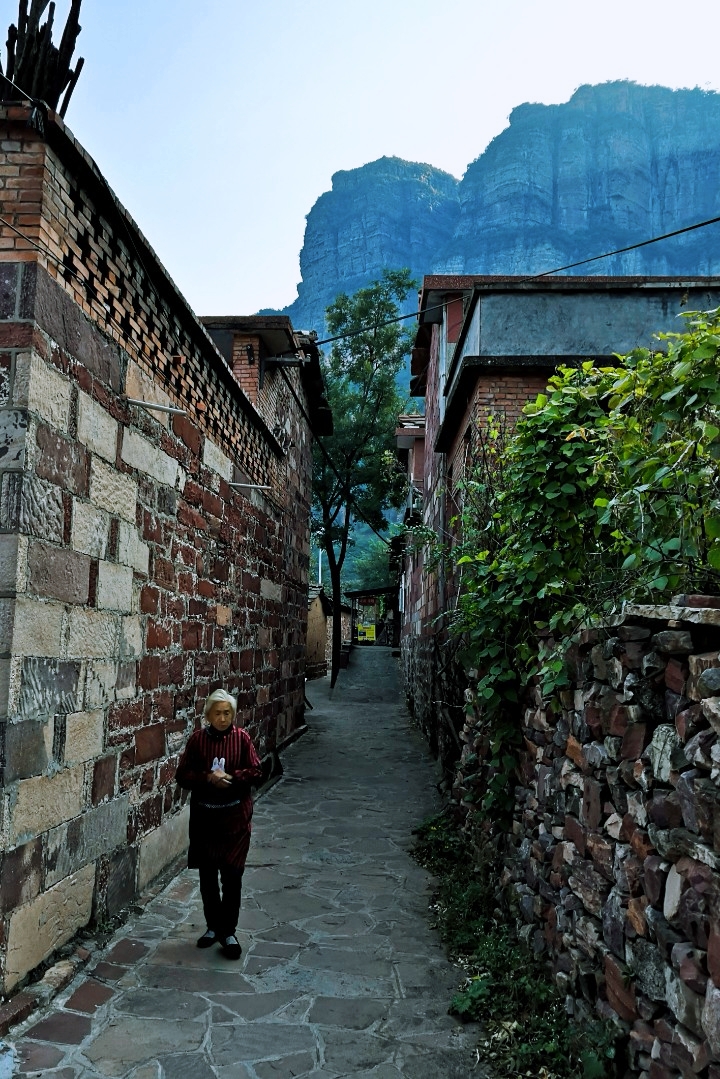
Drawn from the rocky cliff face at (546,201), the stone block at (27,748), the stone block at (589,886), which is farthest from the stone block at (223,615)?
the rocky cliff face at (546,201)

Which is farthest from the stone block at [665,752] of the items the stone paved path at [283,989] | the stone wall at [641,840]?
the stone paved path at [283,989]

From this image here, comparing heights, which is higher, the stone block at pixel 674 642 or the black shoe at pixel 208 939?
the stone block at pixel 674 642

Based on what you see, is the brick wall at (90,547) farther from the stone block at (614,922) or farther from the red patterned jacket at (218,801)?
the stone block at (614,922)

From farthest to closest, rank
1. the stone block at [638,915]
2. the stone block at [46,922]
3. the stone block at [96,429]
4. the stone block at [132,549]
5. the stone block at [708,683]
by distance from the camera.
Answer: the stone block at [132,549] → the stone block at [96,429] → the stone block at [46,922] → the stone block at [638,915] → the stone block at [708,683]

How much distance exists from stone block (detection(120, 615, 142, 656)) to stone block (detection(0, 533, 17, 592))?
1194 mm

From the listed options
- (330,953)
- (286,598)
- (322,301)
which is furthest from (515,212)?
(330,953)

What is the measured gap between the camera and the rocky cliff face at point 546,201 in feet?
297

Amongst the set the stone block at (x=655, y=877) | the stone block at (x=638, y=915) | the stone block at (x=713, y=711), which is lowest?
the stone block at (x=638, y=915)

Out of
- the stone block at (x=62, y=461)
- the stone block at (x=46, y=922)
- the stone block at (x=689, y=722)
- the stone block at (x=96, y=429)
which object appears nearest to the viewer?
the stone block at (x=689, y=722)

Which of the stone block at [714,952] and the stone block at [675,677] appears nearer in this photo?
the stone block at [714,952]

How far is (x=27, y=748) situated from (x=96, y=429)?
1630mm

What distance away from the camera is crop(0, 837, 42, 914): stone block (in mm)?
2966

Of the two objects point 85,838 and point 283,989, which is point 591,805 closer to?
point 283,989

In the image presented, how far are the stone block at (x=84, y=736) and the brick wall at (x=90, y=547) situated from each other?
0.5 inches
